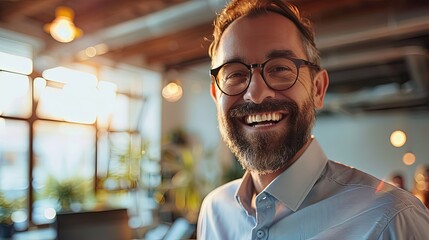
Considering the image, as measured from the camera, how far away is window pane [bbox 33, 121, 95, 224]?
17.1ft

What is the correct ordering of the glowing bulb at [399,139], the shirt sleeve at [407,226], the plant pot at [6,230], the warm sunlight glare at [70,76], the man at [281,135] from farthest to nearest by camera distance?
the warm sunlight glare at [70,76], the plant pot at [6,230], the glowing bulb at [399,139], the man at [281,135], the shirt sleeve at [407,226]

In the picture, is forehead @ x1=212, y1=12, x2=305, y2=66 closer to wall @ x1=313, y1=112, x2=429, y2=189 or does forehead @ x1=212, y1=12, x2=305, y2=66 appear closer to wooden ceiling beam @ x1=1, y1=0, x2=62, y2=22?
wall @ x1=313, y1=112, x2=429, y2=189

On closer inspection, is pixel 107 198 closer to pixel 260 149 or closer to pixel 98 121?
pixel 98 121

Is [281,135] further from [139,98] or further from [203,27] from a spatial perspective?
[139,98]

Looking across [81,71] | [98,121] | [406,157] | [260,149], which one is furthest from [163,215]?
[260,149]

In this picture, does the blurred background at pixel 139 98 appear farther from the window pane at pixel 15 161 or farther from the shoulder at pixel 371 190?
the shoulder at pixel 371 190

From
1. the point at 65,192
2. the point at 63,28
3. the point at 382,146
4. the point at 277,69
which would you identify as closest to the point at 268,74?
the point at 277,69

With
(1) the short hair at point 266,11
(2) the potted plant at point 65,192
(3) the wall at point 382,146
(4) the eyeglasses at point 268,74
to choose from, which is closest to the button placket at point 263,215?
(4) the eyeglasses at point 268,74

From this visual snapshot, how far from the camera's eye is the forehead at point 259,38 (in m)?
0.92

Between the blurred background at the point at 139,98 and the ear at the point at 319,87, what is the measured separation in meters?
1.71

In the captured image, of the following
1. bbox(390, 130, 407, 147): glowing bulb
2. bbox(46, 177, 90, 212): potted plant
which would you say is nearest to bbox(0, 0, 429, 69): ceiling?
bbox(46, 177, 90, 212): potted plant

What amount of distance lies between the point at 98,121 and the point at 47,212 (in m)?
1.94

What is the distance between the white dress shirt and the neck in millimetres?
12

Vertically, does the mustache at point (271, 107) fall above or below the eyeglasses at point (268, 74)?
below
